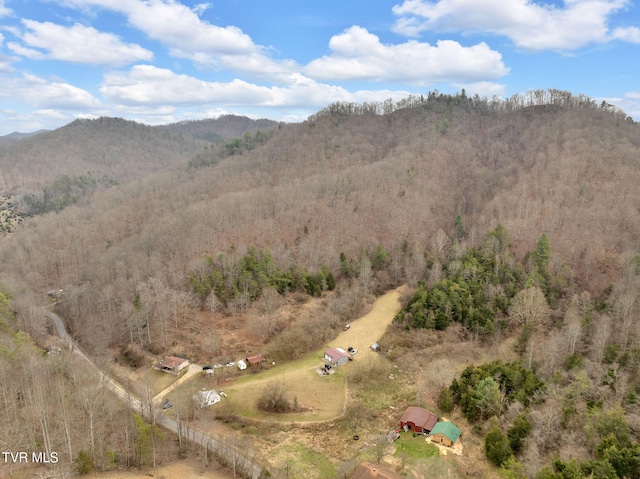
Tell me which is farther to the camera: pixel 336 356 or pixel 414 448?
pixel 336 356

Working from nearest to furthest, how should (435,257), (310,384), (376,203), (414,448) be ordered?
(414,448), (310,384), (435,257), (376,203)

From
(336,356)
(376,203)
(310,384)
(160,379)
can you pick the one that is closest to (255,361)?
(310,384)

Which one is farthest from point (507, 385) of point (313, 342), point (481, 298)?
point (313, 342)

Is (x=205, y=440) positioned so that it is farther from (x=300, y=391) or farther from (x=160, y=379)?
(x=160, y=379)

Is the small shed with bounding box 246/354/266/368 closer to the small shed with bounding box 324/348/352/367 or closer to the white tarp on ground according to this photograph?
the white tarp on ground

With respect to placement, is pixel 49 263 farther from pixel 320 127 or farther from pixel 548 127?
pixel 548 127

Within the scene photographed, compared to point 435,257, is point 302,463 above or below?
below
